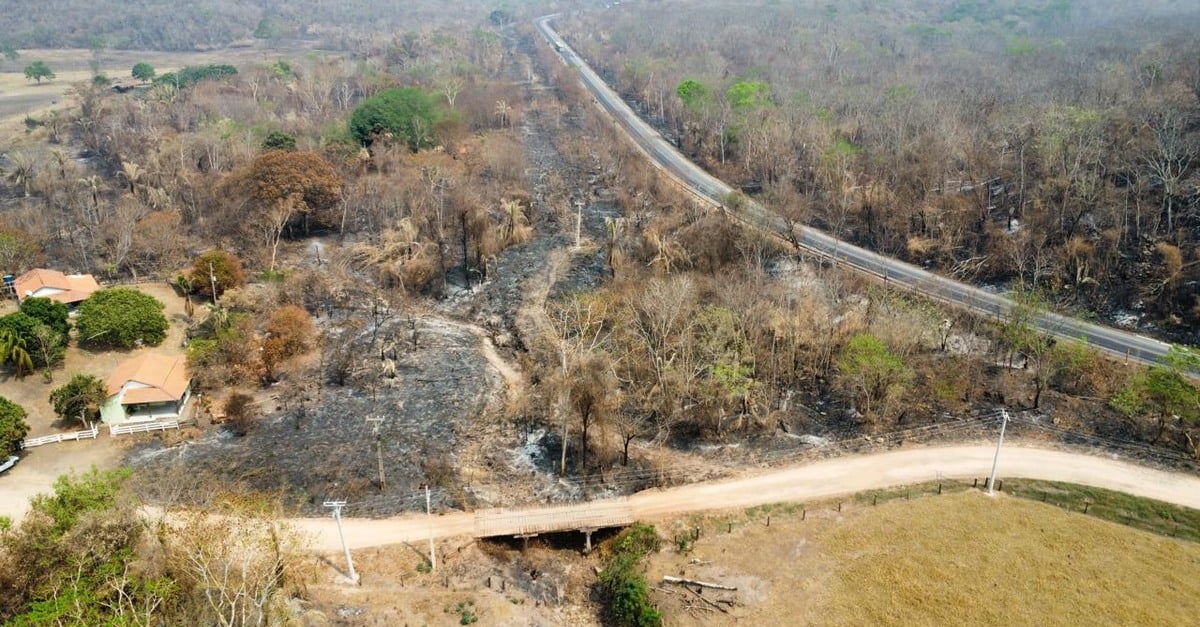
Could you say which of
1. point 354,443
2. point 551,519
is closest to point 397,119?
point 354,443

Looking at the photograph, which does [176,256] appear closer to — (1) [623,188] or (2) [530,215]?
(2) [530,215]

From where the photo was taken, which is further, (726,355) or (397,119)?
(397,119)

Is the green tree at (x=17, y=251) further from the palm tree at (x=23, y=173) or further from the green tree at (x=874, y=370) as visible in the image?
the green tree at (x=874, y=370)

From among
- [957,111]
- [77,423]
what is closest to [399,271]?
[77,423]

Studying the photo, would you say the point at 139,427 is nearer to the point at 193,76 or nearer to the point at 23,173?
the point at 23,173

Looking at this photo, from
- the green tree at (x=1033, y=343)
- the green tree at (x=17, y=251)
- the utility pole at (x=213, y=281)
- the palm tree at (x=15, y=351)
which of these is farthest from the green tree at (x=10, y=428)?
the green tree at (x=1033, y=343)
